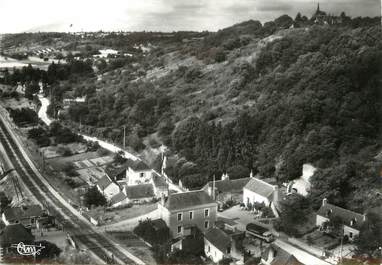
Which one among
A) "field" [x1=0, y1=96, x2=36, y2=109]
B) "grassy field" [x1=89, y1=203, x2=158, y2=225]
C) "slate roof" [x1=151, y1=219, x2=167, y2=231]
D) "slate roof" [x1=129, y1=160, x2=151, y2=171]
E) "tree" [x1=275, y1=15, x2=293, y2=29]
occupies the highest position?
"tree" [x1=275, y1=15, x2=293, y2=29]

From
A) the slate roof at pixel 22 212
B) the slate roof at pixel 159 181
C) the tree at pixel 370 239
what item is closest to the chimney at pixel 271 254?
the tree at pixel 370 239

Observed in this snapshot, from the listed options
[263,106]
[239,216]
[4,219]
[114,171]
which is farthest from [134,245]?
[263,106]

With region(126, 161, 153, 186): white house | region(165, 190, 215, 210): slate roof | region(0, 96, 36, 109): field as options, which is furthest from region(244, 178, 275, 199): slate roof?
region(0, 96, 36, 109): field

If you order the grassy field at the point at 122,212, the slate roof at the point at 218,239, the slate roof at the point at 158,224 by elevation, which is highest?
the slate roof at the point at 218,239

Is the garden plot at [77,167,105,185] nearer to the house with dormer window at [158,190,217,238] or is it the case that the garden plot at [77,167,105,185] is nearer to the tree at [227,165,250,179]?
the tree at [227,165,250,179]

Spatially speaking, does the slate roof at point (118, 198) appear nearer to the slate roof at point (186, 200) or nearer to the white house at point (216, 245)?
the slate roof at point (186, 200)

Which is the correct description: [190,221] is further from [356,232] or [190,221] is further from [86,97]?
[86,97]

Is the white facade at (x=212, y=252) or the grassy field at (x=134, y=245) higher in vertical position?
the white facade at (x=212, y=252)
